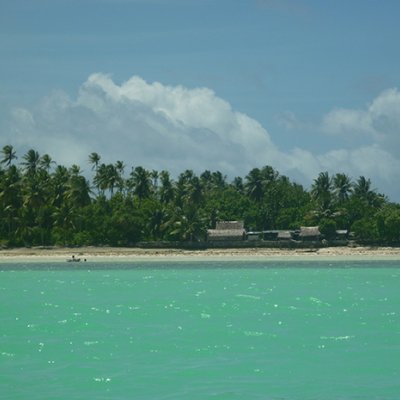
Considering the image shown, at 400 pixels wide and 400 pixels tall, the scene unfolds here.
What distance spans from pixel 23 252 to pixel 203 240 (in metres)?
17.8

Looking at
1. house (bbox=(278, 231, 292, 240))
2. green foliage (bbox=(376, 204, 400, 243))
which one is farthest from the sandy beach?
house (bbox=(278, 231, 292, 240))

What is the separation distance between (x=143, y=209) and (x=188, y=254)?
806cm

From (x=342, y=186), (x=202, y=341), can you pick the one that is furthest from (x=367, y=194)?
(x=202, y=341)

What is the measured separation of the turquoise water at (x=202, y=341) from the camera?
15062mm

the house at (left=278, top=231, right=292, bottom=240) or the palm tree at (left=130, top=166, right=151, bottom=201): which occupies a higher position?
the palm tree at (left=130, top=166, right=151, bottom=201)

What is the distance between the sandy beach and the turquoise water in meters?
29.6

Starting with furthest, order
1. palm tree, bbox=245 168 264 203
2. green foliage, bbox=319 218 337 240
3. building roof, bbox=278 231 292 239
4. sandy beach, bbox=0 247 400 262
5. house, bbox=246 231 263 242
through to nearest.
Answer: palm tree, bbox=245 168 264 203 < house, bbox=246 231 263 242 < building roof, bbox=278 231 292 239 < green foliage, bbox=319 218 337 240 < sandy beach, bbox=0 247 400 262

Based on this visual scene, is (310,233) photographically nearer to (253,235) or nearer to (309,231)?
(309,231)

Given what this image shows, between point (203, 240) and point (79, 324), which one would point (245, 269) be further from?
point (79, 324)

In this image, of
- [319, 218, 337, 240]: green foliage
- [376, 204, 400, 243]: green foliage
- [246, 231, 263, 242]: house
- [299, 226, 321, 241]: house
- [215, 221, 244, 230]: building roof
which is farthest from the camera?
[246, 231, 263, 242]: house

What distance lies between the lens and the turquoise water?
49.4ft

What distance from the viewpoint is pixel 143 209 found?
80375 millimetres

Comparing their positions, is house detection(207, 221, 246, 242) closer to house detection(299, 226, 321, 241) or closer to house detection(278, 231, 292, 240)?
house detection(278, 231, 292, 240)

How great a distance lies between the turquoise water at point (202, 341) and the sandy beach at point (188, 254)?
2961 cm
